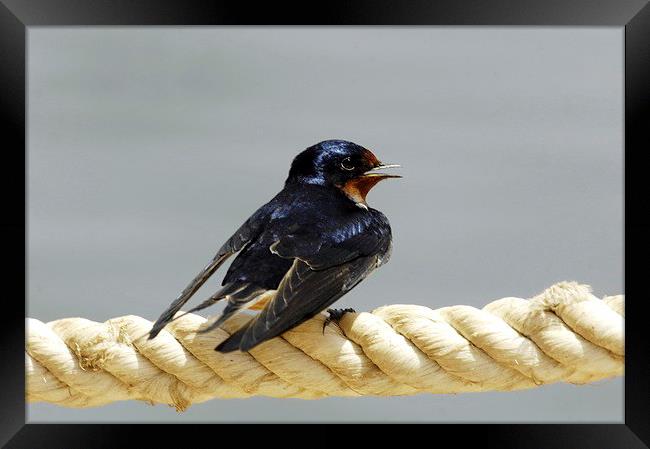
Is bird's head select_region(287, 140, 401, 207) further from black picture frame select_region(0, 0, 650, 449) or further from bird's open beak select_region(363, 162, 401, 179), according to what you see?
black picture frame select_region(0, 0, 650, 449)

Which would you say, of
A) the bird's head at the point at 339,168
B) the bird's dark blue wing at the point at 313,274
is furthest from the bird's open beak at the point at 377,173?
the bird's dark blue wing at the point at 313,274

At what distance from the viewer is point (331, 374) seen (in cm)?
136

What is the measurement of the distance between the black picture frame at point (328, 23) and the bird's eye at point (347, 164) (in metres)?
0.41

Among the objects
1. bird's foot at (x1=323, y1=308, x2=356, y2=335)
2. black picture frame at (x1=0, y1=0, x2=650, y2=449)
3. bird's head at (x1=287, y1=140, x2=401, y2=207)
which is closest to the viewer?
bird's foot at (x1=323, y1=308, x2=356, y2=335)

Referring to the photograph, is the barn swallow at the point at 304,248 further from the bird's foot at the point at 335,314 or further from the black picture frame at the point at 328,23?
the black picture frame at the point at 328,23

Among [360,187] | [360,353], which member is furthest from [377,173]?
[360,353]

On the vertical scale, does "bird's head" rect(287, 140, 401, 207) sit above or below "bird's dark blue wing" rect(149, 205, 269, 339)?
above

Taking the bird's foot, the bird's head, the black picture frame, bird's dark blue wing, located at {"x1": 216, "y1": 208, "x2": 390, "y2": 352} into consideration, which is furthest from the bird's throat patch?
the bird's foot

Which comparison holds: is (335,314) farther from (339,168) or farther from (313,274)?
(339,168)

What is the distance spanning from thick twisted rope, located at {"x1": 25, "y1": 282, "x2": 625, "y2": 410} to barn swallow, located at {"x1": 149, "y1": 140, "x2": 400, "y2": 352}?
0.18ft

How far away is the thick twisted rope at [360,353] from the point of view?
52.5 inches

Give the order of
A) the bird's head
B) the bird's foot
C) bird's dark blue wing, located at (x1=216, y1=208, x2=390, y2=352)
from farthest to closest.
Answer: the bird's head < the bird's foot < bird's dark blue wing, located at (x1=216, y1=208, x2=390, y2=352)

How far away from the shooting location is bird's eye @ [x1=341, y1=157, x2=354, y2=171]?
1949mm

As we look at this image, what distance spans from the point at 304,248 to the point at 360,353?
245 millimetres
